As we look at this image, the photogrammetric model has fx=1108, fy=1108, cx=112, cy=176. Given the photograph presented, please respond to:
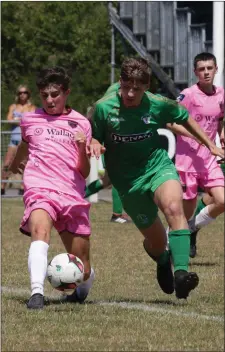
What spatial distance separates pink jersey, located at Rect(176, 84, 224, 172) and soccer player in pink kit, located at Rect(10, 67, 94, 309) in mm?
3160

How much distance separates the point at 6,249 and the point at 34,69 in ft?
91.2

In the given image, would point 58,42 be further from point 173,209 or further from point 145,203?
point 173,209

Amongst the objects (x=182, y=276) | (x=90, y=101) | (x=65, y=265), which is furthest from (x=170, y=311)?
(x=90, y=101)

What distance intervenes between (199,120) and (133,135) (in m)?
3.27

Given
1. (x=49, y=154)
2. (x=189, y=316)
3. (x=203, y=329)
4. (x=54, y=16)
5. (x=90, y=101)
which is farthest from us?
(x=54, y=16)

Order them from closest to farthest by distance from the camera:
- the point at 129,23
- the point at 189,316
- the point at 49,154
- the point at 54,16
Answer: the point at 189,316 < the point at 49,154 < the point at 129,23 < the point at 54,16

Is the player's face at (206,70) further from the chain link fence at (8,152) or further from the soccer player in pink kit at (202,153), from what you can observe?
the chain link fence at (8,152)

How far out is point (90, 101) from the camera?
3591 cm

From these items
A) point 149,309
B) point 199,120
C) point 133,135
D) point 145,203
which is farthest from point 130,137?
point 199,120

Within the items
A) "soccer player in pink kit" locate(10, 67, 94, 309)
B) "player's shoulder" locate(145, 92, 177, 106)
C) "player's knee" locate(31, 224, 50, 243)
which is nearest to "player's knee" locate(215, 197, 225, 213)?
"player's shoulder" locate(145, 92, 177, 106)

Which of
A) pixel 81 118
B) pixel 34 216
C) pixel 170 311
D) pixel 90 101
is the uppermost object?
pixel 81 118

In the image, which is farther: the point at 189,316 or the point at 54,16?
the point at 54,16

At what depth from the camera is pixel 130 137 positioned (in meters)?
8.00

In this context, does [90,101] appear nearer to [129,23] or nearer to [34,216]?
[129,23]
